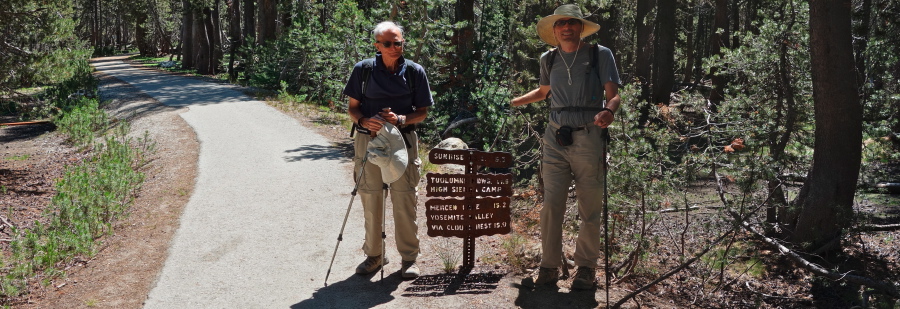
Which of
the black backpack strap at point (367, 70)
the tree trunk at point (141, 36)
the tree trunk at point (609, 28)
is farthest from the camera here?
the tree trunk at point (141, 36)

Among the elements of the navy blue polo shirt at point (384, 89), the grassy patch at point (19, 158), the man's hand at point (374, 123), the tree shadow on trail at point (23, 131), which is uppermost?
the navy blue polo shirt at point (384, 89)

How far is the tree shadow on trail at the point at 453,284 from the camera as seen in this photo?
17.9 feet

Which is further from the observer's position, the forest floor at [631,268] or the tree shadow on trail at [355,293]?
the forest floor at [631,268]

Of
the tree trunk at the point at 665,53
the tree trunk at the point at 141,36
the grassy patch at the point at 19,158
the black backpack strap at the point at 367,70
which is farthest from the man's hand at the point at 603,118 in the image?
the tree trunk at the point at 141,36

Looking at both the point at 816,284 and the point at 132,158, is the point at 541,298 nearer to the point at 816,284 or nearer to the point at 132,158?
the point at 816,284

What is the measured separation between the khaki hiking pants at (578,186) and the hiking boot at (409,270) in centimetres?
102

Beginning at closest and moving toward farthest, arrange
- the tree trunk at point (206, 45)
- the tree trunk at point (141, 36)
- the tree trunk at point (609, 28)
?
the tree trunk at point (609, 28), the tree trunk at point (206, 45), the tree trunk at point (141, 36)

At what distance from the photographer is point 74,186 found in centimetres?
976

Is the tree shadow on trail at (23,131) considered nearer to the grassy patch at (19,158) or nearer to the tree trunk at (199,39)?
the grassy patch at (19,158)

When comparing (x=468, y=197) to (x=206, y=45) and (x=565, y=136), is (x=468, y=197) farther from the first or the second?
(x=206, y=45)

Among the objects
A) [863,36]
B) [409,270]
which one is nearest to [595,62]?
[409,270]

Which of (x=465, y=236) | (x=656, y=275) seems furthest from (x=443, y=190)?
(x=656, y=275)

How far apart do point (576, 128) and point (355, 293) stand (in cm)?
200

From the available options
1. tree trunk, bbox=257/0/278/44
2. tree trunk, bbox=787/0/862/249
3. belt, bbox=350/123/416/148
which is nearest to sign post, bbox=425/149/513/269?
belt, bbox=350/123/416/148
